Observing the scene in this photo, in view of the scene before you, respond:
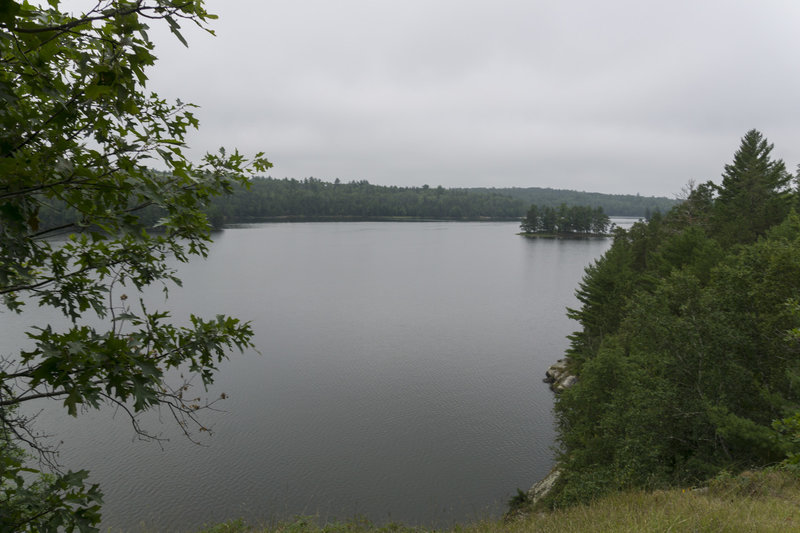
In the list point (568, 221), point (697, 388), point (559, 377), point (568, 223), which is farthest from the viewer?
point (568, 223)

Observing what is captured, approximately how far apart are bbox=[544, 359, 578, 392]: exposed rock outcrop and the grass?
15356 mm

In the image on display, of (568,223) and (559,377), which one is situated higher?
(568,223)

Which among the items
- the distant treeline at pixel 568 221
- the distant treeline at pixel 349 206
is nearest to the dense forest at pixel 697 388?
the distant treeline at pixel 568 221

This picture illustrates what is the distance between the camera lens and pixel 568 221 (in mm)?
113625

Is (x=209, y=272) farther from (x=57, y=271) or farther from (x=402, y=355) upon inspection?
(x=57, y=271)

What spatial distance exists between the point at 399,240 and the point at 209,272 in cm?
5155

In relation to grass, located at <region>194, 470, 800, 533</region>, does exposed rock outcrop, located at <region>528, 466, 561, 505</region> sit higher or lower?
lower

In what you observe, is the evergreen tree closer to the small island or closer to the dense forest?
the dense forest

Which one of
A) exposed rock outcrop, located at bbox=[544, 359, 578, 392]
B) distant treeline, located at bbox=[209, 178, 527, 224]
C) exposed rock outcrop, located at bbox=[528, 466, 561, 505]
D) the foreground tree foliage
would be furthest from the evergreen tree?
distant treeline, located at bbox=[209, 178, 527, 224]

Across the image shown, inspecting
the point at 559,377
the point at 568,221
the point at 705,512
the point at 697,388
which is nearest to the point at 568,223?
the point at 568,221

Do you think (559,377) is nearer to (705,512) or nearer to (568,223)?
(705,512)

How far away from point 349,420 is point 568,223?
350 ft

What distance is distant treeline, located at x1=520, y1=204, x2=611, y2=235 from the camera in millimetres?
110731

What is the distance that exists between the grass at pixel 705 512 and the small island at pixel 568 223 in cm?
11019
